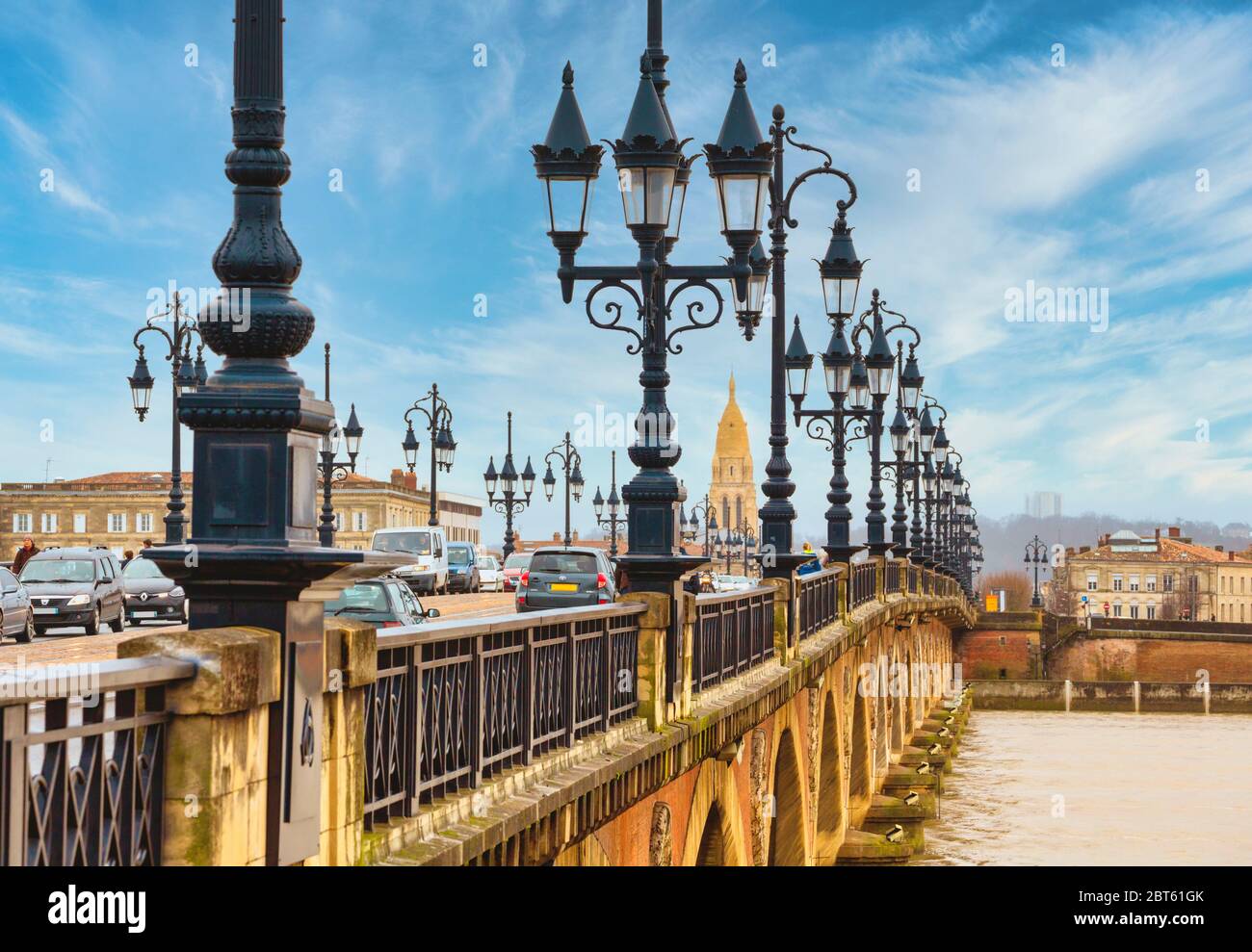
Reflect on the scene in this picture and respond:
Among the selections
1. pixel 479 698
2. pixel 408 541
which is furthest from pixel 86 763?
pixel 408 541

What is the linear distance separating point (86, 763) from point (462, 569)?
4867cm

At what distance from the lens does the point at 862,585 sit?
105 ft

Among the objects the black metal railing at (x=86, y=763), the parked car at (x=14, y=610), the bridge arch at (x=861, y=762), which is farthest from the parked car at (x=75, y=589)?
the black metal railing at (x=86, y=763)

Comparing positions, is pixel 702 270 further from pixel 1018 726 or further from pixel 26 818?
pixel 1018 726

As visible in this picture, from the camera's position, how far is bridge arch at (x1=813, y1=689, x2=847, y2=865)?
90.4ft

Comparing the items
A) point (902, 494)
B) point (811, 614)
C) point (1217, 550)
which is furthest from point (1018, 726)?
point (1217, 550)

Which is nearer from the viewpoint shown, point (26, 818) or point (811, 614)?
point (26, 818)

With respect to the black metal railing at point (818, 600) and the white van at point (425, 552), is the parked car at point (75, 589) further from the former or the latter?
the black metal railing at point (818, 600)

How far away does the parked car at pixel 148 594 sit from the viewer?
32.0 meters

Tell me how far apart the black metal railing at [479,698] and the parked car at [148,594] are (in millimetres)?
22014

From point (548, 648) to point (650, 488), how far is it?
3.25 metres

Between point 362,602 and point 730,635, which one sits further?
point 362,602

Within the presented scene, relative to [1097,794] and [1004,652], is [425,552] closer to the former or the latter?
[1097,794]
